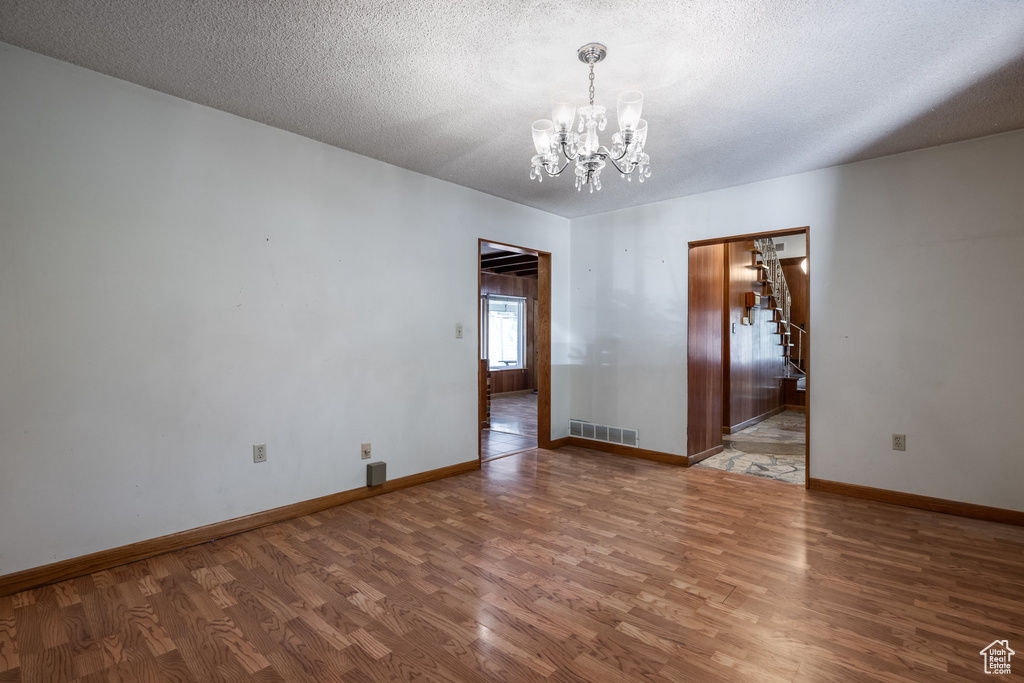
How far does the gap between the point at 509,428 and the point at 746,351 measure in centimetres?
328

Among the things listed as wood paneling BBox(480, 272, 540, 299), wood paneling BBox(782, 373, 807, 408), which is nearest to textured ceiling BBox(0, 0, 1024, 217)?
wood paneling BBox(782, 373, 807, 408)

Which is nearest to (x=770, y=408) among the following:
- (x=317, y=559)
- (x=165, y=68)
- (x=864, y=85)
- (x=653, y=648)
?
(x=864, y=85)

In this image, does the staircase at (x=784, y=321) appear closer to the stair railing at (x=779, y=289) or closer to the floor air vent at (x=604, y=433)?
the stair railing at (x=779, y=289)

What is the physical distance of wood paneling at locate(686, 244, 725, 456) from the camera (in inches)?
178

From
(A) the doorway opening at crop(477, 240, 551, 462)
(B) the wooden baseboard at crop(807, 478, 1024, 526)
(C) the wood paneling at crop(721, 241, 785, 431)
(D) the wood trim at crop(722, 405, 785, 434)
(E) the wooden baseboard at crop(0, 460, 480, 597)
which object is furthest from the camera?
(A) the doorway opening at crop(477, 240, 551, 462)

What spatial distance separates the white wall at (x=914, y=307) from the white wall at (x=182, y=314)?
288 cm

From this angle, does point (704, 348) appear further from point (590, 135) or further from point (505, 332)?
point (505, 332)

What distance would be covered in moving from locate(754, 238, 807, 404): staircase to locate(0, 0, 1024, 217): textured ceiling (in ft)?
11.9

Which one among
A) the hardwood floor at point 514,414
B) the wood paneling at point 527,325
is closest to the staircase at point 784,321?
the hardwood floor at point 514,414

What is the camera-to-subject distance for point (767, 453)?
5000mm

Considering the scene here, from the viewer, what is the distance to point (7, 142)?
2.22 meters

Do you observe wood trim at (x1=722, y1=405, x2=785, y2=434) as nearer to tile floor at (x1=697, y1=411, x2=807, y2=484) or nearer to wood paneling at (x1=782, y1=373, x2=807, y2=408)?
tile floor at (x1=697, y1=411, x2=807, y2=484)

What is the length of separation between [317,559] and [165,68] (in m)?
2.67

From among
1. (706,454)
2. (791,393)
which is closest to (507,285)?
(791,393)
